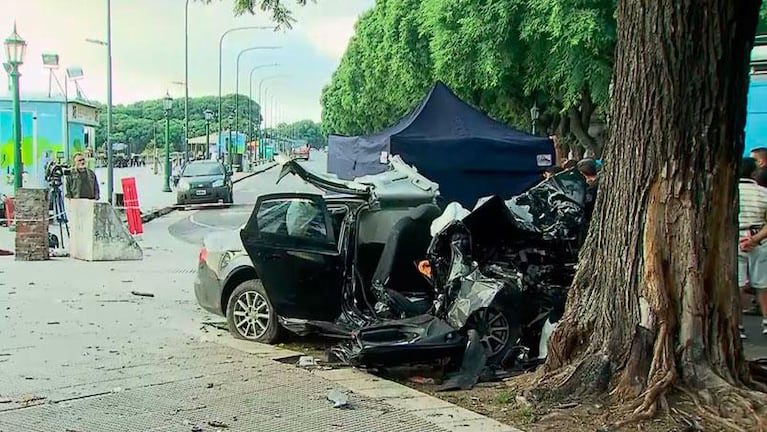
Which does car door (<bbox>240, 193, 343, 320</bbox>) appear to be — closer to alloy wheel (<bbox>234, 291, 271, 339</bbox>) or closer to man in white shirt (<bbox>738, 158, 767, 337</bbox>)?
alloy wheel (<bbox>234, 291, 271, 339</bbox>)

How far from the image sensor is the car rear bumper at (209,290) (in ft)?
29.5

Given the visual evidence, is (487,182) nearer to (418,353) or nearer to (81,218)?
(81,218)

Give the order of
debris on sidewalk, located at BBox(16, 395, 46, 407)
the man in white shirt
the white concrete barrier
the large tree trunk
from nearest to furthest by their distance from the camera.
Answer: the large tree trunk < debris on sidewalk, located at BBox(16, 395, 46, 407) < the man in white shirt < the white concrete barrier

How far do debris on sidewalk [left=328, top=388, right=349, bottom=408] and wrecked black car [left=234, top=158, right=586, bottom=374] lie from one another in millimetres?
633

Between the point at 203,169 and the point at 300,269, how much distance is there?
25.6 m

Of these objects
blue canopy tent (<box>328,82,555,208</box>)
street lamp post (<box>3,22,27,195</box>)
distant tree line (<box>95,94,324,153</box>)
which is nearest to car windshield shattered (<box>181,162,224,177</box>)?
street lamp post (<box>3,22,27,195</box>)

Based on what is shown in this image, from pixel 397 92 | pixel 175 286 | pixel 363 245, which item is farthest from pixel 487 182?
pixel 397 92

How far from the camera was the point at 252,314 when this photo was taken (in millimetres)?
8594

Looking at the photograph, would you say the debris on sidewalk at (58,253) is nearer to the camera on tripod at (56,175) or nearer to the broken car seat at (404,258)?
the camera on tripod at (56,175)

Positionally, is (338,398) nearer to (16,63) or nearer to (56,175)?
(56,175)

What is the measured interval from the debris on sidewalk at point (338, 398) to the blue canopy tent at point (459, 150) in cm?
994

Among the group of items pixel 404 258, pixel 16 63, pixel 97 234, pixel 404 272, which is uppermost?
pixel 16 63

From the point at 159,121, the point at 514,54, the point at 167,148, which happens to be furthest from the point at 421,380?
the point at 159,121

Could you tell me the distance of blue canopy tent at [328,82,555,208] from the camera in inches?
647
